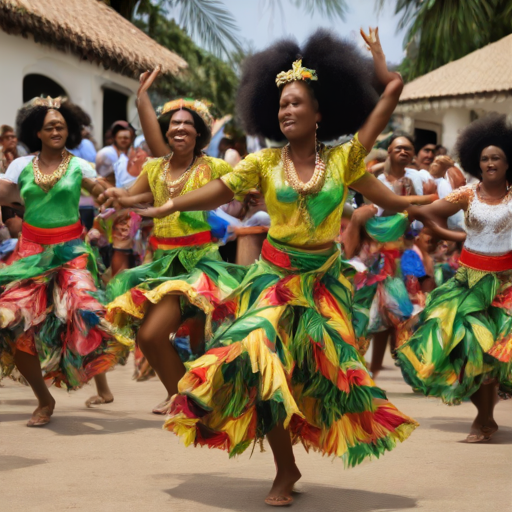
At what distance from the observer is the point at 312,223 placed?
5141 mm

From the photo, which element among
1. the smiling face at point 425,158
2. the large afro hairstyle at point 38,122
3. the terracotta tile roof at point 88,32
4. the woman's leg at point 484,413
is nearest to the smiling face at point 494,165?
the woman's leg at point 484,413

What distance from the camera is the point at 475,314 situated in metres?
6.71

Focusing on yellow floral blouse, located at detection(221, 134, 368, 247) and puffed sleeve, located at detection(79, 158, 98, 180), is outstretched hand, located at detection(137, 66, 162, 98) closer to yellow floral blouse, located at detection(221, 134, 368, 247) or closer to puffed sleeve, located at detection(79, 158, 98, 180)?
puffed sleeve, located at detection(79, 158, 98, 180)

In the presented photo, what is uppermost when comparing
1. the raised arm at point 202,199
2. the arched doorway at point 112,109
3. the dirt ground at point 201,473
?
the arched doorway at point 112,109

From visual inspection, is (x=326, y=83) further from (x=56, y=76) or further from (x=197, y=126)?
(x=56, y=76)

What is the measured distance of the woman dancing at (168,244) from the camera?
6379 mm

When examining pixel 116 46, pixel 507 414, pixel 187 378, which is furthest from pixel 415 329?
pixel 116 46

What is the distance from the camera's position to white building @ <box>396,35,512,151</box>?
64.5 ft

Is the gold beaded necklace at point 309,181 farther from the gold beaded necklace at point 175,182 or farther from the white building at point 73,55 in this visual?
the white building at point 73,55

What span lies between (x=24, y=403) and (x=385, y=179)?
11.8 ft

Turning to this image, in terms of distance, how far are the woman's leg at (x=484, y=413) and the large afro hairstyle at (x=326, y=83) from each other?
211 cm

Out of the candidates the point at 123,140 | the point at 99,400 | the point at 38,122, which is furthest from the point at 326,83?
the point at 123,140

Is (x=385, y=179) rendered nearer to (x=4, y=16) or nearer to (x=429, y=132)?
(x=4, y=16)

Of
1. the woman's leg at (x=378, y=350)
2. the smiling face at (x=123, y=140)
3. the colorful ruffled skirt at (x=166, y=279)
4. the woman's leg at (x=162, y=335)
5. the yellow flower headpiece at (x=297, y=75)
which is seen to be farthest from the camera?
the smiling face at (x=123, y=140)
